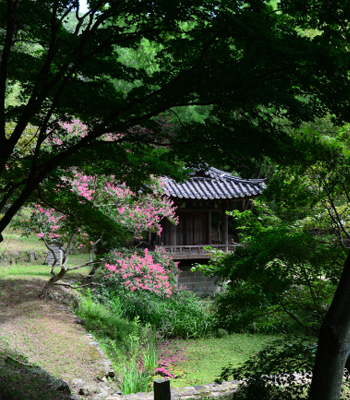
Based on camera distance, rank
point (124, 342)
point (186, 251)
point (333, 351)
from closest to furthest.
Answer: point (333, 351) → point (124, 342) → point (186, 251)

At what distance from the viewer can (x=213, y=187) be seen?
13875 mm

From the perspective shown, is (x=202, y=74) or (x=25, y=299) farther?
(x=25, y=299)

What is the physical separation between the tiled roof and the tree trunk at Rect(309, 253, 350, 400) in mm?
9294

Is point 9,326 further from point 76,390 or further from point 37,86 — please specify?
point 37,86

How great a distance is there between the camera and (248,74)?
10.6ft

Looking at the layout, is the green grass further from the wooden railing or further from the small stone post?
the small stone post

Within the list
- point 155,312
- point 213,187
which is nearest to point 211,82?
point 155,312

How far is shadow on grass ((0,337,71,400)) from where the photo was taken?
442 cm

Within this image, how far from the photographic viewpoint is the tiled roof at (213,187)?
13.1 meters

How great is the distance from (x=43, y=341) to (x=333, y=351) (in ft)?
16.6

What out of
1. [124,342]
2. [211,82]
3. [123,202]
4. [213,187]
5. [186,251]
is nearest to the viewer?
[211,82]

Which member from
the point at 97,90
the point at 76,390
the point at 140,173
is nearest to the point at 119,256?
the point at 76,390

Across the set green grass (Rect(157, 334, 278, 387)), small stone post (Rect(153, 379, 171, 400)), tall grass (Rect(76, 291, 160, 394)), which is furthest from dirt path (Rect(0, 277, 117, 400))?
green grass (Rect(157, 334, 278, 387))

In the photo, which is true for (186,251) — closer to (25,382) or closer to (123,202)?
(123,202)
